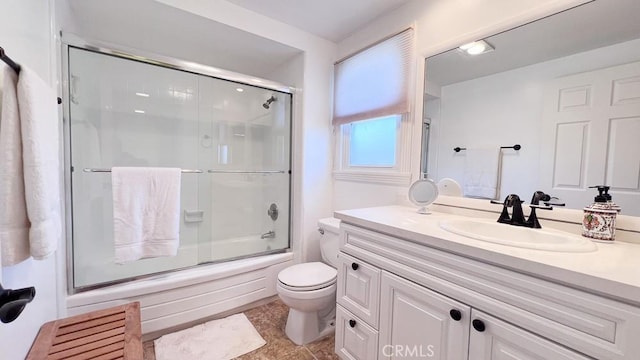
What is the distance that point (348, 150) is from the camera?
221 cm

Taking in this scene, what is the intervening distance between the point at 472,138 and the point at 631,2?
2.39 ft

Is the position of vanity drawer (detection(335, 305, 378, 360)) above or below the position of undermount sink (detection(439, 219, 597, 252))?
below

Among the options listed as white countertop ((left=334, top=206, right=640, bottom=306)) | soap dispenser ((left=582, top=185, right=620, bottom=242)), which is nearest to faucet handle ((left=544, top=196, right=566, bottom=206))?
soap dispenser ((left=582, top=185, right=620, bottom=242))

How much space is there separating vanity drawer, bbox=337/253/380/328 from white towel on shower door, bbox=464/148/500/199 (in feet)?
2.52

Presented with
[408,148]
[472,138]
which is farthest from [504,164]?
[408,148]

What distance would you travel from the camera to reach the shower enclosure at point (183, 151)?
159cm

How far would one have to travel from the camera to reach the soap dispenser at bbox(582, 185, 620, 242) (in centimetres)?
93

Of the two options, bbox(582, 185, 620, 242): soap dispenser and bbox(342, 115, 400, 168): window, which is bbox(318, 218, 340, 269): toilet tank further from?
bbox(582, 185, 620, 242): soap dispenser

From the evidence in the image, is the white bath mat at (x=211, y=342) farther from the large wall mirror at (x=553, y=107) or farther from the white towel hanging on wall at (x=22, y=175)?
the large wall mirror at (x=553, y=107)

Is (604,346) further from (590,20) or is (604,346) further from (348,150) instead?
(348,150)

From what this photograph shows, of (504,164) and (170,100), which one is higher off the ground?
(170,100)

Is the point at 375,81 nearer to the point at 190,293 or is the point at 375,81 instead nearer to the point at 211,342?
the point at 190,293

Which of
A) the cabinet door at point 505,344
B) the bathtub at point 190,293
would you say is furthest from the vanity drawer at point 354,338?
the bathtub at point 190,293

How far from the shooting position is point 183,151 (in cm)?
230
